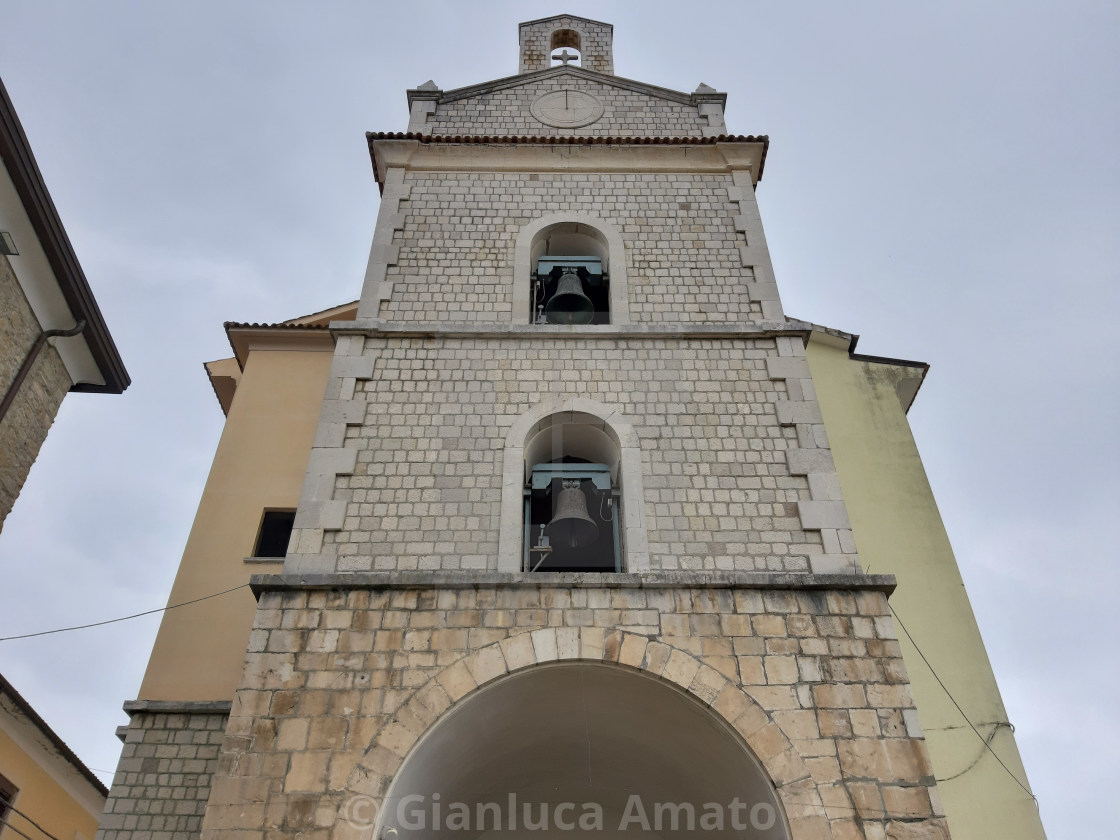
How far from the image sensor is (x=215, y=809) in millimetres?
5406

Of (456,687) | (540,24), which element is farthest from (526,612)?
(540,24)

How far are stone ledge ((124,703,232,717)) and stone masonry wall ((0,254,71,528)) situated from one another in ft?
7.26

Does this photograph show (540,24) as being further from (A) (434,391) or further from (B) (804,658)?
(B) (804,658)

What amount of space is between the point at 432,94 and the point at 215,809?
9.01 m

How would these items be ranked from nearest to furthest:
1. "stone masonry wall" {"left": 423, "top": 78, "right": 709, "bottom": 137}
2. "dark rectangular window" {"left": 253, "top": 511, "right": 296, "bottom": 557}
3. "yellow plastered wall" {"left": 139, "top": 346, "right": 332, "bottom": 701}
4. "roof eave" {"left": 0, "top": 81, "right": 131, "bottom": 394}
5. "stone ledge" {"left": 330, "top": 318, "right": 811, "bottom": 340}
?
"roof eave" {"left": 0, "top": 81, "right": 131, "bottom": 394} < "yellow plastered wall" {"left": 139, "top": 346, "right": 332, "bottom": 701} < "stone ledge" {"left": 330, "top": 318, "right": 811, "bottom": 340} < "dark rectangular window" {"left": 253, "top": 511, "right": 296, "bottom": 557} < "stone masonry wall" {"left": 423, "top": 78, "right": 709, "bottom": 137}

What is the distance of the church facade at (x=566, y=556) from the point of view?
228 inches

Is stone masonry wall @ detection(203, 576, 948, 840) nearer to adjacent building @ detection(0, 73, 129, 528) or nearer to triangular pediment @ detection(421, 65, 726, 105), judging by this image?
adjacent building @ detection(0, 73, 129, 528)

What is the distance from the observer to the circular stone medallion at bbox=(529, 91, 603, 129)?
444 inches

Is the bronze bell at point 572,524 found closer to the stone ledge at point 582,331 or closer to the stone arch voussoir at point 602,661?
the stone arch voussoir at point 602,661

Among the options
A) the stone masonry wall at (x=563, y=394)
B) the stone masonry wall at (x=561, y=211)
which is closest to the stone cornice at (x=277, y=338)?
the stone masonry wall at (x=561, y=211)

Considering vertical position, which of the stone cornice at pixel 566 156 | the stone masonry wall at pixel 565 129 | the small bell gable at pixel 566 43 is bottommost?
the stone cornice at pixel 566 156

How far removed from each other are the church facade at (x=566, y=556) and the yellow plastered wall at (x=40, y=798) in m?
3.68

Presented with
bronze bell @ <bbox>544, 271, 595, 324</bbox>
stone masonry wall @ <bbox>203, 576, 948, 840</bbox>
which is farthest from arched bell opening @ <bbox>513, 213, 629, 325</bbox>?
stone masonry wall @ <bbox>203, 576, 948, 840</bbox>

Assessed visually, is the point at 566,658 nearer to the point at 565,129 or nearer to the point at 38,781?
the point at 565,129
